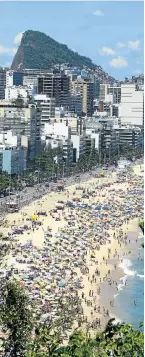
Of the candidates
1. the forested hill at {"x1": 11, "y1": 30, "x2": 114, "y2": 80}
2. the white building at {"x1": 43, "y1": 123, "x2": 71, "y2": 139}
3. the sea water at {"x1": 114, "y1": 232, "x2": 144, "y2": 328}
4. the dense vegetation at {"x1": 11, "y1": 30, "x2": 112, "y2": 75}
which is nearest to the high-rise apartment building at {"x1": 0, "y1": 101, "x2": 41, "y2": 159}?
the white building at {"x1": 43, "y1": 123, "x2": 71, "y2": 139}

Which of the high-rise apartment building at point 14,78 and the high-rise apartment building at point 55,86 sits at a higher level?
the high-rise apartment building at point 14,78

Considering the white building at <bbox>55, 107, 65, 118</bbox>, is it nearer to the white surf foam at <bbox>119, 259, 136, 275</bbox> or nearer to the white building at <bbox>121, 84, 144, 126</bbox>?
the white building at <bbox>121, 84, 144, 126</bbox>

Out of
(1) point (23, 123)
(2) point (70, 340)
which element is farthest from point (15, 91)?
(2) point (70, 340)

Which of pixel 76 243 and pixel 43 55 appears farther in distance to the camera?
pixel 43 55

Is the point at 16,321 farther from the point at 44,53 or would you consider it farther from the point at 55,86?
the point at 44,53

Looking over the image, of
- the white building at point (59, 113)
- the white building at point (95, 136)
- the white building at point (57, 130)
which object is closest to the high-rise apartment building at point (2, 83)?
the white building at point (59, 113)

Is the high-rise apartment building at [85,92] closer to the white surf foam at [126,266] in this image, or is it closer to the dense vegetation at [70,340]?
the white surf foam at [126,266]

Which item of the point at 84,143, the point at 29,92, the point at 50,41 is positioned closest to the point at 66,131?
the point at 84,143

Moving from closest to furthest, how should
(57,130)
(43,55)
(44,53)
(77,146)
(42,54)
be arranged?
(77,146)
(57,130)
(43,55)
(42,54)
(44,53)

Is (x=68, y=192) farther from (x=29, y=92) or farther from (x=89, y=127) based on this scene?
(x=29, y=92)
